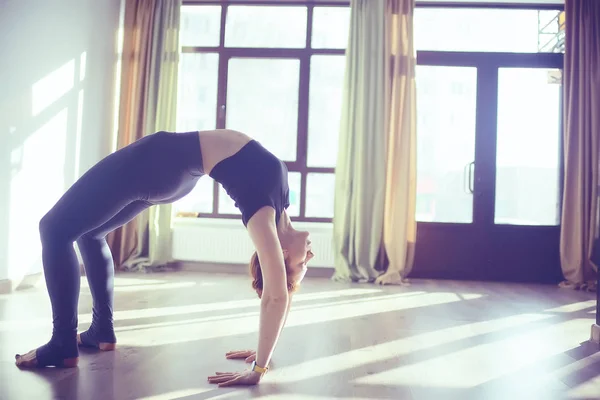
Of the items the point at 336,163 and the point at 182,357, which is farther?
the point at 336,163

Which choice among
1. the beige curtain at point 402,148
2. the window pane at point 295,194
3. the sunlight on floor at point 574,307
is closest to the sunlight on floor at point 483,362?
the sunlight on floor at point 574,307

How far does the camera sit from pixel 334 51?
495 cm

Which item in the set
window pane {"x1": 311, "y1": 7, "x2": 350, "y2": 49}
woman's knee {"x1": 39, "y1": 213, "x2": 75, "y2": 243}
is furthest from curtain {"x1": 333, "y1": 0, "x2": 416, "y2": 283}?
woman's knee {"x1": 39, "y1": 213, "x2": 75, "y2": 243}

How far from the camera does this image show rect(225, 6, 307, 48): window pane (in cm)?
501

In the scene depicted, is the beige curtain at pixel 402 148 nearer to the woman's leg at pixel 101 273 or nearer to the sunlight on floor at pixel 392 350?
the sunlight on floor at pixel 392 350

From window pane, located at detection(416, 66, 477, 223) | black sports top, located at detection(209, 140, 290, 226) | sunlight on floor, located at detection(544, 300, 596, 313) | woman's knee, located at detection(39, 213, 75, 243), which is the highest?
window pane, located at detection(416, 66, 477, 223)

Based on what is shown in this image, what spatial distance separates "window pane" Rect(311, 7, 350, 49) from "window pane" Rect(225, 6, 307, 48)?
0.11m

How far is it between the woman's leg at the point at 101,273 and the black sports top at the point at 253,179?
0.43m

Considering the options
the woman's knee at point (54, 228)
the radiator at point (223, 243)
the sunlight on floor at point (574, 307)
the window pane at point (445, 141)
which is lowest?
the sunlight on floor at point (574, 307)

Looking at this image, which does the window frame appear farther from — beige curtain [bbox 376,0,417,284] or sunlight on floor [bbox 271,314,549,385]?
sunlight on floor [bbox 271,314,549,385]

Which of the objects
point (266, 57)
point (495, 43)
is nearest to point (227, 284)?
point (266, 57)

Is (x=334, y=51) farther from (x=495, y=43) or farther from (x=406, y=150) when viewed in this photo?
(x=495, y=43)

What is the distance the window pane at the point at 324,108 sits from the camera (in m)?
4.99

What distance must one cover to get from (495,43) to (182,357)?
4198mm
